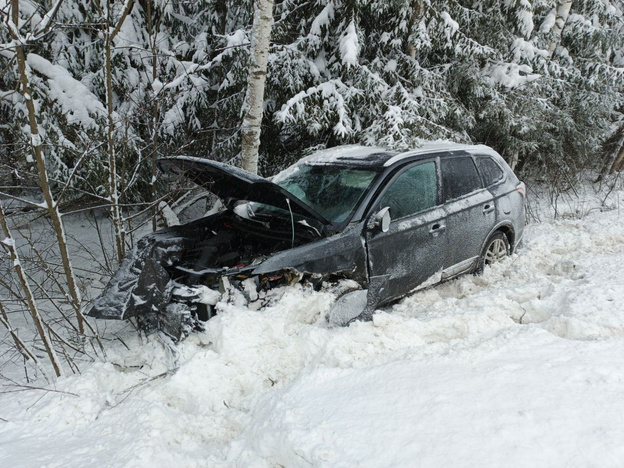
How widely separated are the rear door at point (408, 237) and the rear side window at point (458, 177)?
0.16 meters

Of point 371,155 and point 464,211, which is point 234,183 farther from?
point 464,211

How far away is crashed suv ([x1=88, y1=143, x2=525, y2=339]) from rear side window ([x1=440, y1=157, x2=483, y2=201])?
1 cm

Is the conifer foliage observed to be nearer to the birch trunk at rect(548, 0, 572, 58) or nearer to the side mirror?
the birch trunk at rect(548, 0, 572, 58)

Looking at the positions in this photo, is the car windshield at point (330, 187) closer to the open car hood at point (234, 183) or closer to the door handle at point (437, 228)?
the open car hood at point (234, 183)

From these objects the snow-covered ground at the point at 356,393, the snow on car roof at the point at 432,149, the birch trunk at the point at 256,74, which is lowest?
the snow-covered ground at the point at 356,393

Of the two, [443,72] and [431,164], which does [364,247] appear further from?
[443,72]

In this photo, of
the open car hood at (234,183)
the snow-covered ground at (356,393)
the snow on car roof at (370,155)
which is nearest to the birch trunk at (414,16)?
the snow on car roof at (370,155)

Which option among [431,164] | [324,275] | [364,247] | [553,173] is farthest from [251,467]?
[553,173]

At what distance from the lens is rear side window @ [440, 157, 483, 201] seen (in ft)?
13.6

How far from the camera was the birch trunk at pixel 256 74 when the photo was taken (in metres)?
Result: 5.00

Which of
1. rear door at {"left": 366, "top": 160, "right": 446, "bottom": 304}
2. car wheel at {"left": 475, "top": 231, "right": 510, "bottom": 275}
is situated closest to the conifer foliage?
car wheel at {"left": 475, "top": 231, "right": 510, "bottom": 275}

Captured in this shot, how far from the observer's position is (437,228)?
3.89 m

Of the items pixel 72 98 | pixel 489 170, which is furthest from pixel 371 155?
pixel 72 98

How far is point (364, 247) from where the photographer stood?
3.34m
